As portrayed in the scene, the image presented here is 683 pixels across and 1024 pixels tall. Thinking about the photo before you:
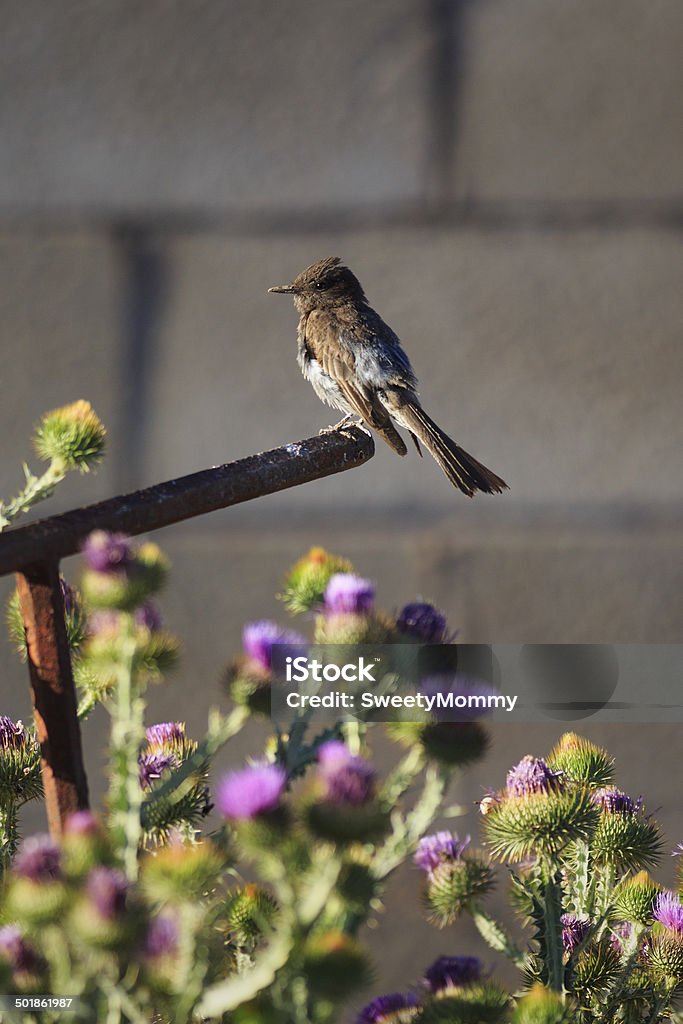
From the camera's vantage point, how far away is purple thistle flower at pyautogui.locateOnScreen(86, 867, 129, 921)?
2.11 ft

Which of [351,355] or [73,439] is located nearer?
[73,439]

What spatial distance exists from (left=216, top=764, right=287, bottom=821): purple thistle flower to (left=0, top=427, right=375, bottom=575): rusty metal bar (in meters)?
0.18

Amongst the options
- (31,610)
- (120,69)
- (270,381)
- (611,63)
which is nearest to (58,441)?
(31,610)

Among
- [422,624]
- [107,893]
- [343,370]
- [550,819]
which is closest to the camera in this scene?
[107,893]

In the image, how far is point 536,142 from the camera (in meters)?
2.74

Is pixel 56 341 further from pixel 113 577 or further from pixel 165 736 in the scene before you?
pixel 113 577

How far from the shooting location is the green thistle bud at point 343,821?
0.65 metres

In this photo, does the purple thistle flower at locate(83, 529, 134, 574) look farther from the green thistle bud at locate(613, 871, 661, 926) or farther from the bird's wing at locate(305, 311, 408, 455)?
the bird's wing at locate(305, 311, 408, 455)

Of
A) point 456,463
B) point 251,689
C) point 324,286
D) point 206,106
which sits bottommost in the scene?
point 251,689

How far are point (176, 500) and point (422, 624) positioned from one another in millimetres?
194

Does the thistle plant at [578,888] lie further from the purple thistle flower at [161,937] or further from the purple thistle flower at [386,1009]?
the purple thistle flower at [161,937]

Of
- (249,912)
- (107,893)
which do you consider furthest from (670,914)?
(107,893)

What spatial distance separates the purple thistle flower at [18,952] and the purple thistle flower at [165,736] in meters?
0.34

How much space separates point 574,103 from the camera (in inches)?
108
